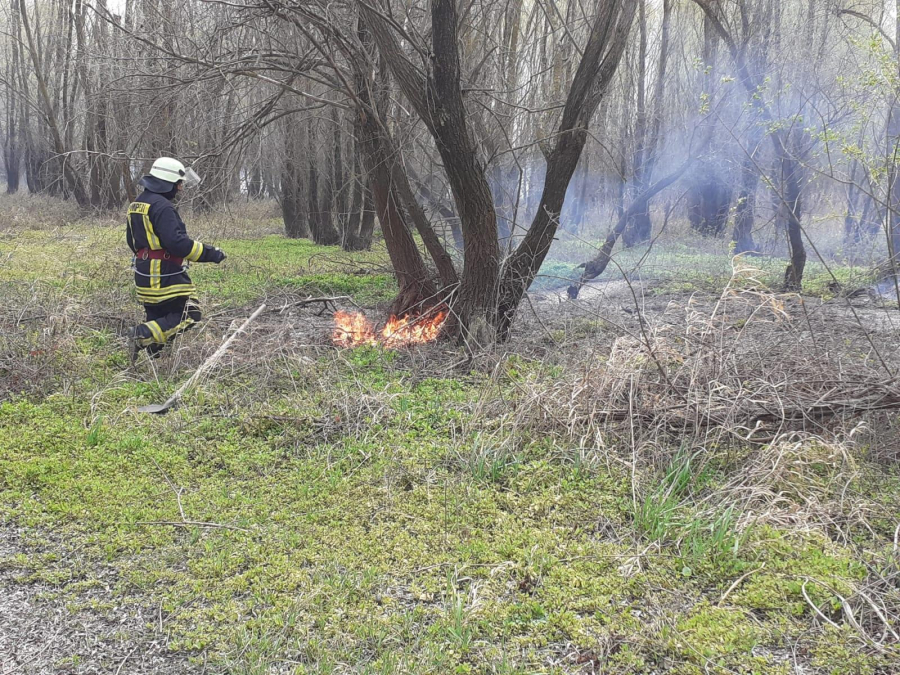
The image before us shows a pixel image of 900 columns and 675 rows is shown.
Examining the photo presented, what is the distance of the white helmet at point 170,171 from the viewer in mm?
6210

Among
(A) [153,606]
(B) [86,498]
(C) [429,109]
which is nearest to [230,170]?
(C) [429,109]

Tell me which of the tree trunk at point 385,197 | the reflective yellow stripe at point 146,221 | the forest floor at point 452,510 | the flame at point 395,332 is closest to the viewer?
the forest floor at point 452,510

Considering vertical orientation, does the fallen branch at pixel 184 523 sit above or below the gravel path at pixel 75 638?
above

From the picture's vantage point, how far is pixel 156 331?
6.20 metres

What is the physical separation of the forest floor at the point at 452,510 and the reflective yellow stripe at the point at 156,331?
0.95 ft

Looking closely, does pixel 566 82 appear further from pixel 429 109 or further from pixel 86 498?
pixel 86 498

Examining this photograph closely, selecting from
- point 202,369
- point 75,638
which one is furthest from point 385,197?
point 75,638

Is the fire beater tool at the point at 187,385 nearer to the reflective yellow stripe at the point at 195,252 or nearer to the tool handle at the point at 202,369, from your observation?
the tool handle at the point at 202,369

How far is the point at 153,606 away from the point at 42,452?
2.02m

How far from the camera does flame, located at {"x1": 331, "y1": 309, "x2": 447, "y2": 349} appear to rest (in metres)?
7.14

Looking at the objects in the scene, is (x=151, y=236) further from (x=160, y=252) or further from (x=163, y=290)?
(x=163, y=290)

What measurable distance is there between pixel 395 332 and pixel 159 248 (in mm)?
2304

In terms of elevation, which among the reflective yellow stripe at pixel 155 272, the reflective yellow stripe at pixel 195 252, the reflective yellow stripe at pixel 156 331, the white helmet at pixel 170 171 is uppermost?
the white helmet at pixel 170 171


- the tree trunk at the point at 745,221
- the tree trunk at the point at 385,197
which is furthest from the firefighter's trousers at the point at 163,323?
the tree trunk at the point at 745,221
